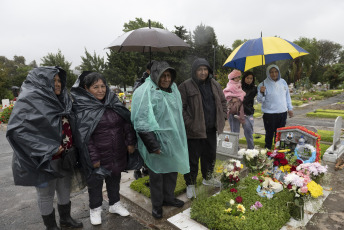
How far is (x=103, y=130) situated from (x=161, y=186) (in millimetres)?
1014

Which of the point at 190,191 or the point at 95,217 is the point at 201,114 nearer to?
the point at 190,191

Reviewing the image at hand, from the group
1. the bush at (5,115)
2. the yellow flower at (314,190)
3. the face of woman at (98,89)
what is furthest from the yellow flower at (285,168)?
the bush at (5,115)

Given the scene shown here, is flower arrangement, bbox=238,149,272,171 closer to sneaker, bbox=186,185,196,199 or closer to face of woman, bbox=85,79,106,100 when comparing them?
sneaker, bbox=186,185,196,199

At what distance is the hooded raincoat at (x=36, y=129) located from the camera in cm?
210

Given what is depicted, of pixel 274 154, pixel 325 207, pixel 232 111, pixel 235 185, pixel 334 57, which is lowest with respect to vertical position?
pixel 325 207

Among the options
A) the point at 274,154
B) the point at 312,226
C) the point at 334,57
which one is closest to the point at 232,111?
the point at 274,154

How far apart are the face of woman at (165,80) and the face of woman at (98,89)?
2.20 feet

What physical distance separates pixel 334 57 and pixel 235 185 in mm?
64166

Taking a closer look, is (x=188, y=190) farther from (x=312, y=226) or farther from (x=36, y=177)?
(x=36, y=177)

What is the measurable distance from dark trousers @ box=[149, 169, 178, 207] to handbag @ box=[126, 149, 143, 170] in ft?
0.75

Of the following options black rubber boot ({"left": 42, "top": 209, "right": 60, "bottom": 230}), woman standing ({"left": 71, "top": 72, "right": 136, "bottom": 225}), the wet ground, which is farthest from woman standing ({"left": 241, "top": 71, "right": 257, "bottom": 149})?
black rubber boot ({"left": 42, "top": 209, "right": 60, "bottom": 230})

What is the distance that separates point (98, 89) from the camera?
2543mm

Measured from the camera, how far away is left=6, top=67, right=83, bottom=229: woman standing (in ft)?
6.91

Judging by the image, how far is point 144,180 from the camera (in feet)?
12.3
